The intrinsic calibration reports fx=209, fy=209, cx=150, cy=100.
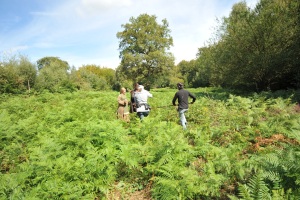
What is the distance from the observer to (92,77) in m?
52.6

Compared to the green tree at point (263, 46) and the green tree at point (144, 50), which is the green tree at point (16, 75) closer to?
the green tree at point (144, 50)

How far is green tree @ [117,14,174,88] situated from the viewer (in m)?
43.5

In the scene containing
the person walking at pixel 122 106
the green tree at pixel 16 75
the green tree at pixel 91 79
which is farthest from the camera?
the green tree at pixel 91 79

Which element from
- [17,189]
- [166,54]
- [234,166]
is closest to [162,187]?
[234,166]

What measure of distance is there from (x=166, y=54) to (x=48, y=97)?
3023cm

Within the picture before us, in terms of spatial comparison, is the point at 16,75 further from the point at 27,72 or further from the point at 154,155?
the point at 154,155

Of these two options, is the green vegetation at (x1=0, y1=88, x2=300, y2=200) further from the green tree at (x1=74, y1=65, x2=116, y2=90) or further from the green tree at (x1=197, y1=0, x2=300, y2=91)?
the green tree at (x1=74, y1=65, x2=116, y2=90)

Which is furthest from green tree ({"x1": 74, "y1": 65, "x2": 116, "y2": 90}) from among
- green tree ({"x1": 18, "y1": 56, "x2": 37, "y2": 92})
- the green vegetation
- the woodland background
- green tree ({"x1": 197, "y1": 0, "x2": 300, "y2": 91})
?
the green vegetation

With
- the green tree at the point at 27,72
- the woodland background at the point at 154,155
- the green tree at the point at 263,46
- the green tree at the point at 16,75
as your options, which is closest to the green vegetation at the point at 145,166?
the woodland background at the point at 154,155

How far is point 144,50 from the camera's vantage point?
4509 centimetres

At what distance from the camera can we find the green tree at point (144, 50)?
43469 millimetres

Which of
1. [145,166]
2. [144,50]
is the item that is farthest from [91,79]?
[145,166]

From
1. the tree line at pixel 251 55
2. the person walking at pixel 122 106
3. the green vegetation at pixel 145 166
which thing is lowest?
the green vegetation at pixel 145 166

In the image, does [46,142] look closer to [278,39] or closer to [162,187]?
[162,187]
